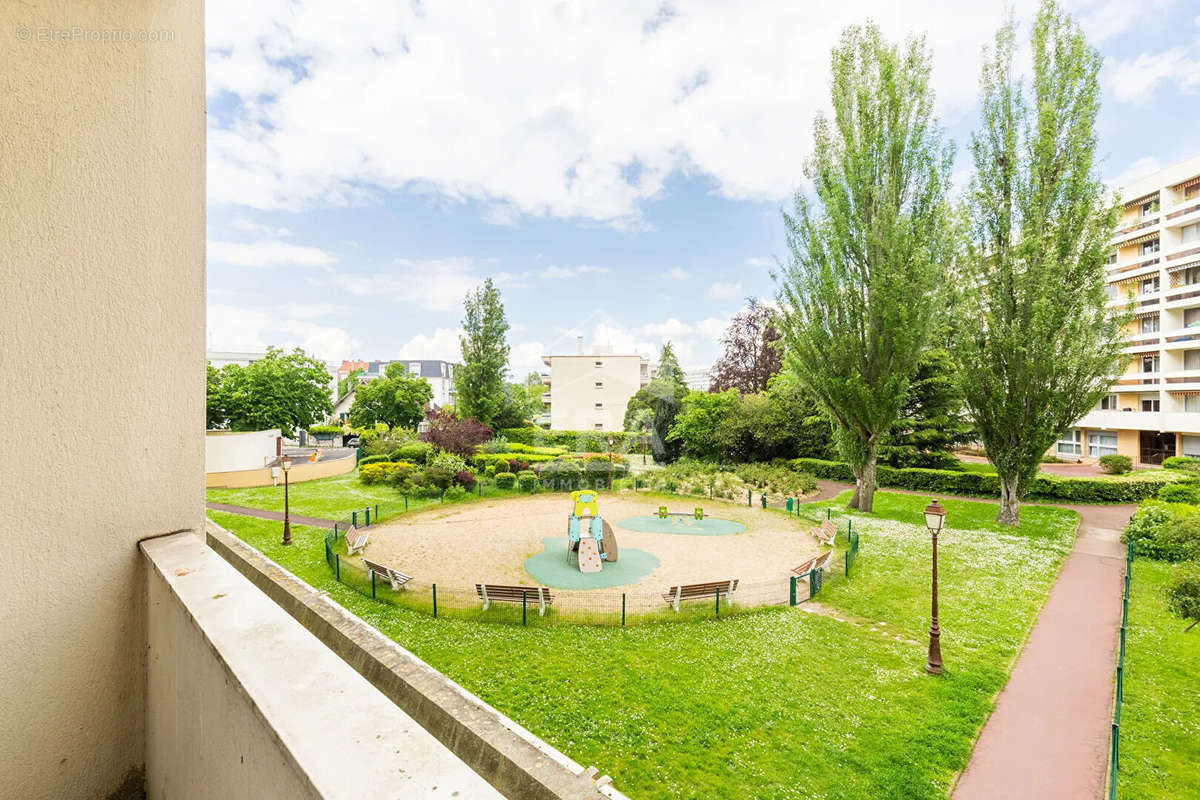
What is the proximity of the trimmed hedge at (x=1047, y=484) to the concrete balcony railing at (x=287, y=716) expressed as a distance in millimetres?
23525

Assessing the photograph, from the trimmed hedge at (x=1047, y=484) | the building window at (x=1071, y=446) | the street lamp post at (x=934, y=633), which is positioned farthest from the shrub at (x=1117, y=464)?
the street lamp post at (x=934, y=633)

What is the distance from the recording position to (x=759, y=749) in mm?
5891

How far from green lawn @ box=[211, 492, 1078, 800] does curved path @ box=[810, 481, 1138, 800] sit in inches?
9.4

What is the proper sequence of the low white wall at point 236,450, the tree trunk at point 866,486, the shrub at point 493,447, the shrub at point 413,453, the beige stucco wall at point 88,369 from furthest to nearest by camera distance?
the shrub at point 493,447 → the shrub at point 413,453 → the low white wall at point 236,450 → the tree trunk at point 866,486 → the beige stucco wall at point 88,369

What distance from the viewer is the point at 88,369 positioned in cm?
245

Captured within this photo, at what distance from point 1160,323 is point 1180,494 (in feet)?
77.9

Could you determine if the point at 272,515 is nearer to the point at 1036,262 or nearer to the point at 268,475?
the point at 268,475

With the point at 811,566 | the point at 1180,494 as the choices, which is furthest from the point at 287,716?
the point at 1180,494

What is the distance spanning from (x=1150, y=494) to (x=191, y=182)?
1114 inches

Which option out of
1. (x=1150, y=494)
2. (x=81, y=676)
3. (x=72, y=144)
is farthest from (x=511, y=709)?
(x=1150, y=494)

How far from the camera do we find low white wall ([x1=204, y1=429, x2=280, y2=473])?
22.3 m

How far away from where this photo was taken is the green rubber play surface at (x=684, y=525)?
1647 cm

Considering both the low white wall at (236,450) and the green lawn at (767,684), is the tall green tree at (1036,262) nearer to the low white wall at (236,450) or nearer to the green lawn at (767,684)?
the green lawn at (767,684)

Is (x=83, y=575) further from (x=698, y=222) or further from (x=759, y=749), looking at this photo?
(x=698, y=222)
